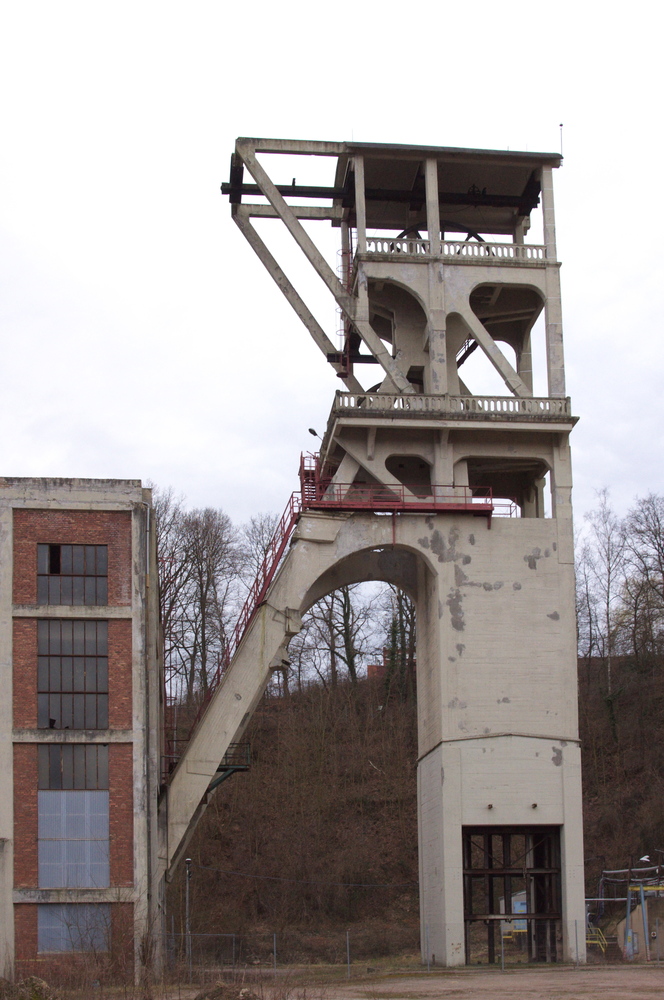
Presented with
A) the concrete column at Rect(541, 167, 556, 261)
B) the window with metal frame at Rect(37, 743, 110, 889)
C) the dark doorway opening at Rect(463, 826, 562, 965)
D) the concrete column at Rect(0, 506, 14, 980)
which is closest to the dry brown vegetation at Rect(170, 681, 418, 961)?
the dark doorway opening at Rect(463, 826, 562, 965)

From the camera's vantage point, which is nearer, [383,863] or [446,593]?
[446,593]

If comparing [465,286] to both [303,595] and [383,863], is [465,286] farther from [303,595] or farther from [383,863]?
[383,863]

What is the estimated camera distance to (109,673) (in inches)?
1505

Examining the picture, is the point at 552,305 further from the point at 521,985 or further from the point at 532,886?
the point at 521,985

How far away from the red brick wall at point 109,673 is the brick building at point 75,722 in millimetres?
28

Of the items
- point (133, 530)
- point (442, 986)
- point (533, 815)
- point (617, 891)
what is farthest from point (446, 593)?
point (617, 891)

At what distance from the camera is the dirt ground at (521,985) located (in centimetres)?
2923

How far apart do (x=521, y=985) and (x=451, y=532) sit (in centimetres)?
1436

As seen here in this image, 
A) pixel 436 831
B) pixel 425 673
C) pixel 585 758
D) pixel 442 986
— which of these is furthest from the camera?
pixel 585 758

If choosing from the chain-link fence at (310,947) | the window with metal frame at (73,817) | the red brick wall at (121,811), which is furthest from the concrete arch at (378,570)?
the chain-link fence at (310,947)

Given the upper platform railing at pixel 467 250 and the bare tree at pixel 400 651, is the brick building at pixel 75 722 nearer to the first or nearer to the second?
the upper platform railing at pixel 467 250

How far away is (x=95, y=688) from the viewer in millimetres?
38062

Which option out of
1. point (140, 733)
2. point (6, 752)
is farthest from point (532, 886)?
point (6, 752)

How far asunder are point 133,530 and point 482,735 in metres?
11.8
